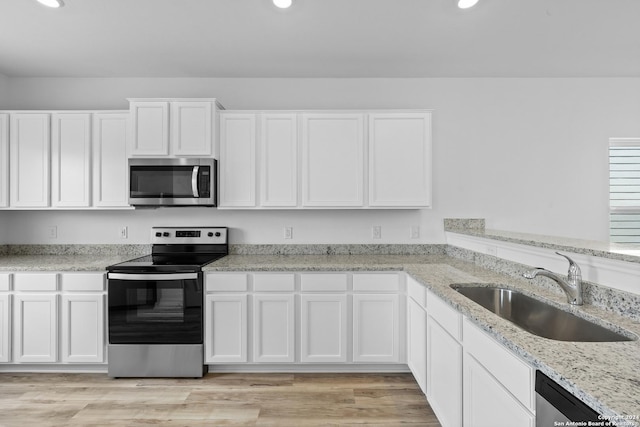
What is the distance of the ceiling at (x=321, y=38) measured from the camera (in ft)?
7.54

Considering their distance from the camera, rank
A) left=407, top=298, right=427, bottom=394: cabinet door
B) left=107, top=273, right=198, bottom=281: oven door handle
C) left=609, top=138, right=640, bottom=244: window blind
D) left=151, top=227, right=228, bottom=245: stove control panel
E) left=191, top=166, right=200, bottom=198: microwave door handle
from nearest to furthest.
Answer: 1. left=407, top=298, right=427, bottom=394: cabinet door
2. left=107, top=273, right=198, bottom=281: oven door handle
3. left=191, top=166, right=200, bottom=198: microwave door handle
4. left=151, top=227, right=228, bottom=245: stove control panel
5. left=609, top=138, right=640, bottom=244: window blind

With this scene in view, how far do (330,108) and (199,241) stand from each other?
1.77 meters

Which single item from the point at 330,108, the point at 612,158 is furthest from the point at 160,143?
the point at 612,158

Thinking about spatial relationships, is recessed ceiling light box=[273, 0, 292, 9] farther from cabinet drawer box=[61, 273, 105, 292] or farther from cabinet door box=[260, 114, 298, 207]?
cabinet drawer box=[61, 273, 105, 292]

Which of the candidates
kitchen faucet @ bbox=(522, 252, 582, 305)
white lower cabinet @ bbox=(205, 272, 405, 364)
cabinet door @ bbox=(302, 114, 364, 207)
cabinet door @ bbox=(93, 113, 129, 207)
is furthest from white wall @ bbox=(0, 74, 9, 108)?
kitchen faucet @ bbox=(522, 252, 582, 305)

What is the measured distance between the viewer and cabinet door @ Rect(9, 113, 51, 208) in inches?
123

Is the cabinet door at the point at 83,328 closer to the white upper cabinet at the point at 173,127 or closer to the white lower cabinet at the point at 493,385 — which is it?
the white upper cabinet at the point at 173,127

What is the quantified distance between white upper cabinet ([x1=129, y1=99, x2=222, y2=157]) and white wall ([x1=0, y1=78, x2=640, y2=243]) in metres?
0.46

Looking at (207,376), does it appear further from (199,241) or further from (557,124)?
(557,124)

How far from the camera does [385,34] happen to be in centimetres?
261

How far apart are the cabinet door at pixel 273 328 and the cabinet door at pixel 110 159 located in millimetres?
1544

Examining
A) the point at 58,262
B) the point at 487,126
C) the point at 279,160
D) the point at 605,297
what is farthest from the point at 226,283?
the point at 487,126

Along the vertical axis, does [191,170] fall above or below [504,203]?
above

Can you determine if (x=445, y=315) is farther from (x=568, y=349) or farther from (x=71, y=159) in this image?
(x=71, y=159)
